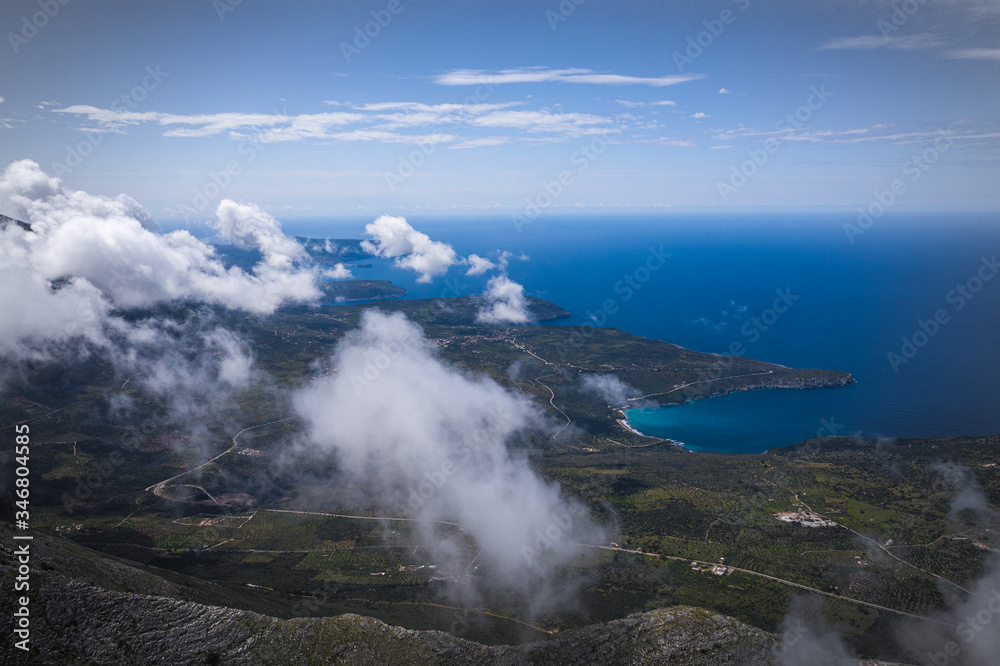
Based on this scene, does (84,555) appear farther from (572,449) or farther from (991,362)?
(991,362)

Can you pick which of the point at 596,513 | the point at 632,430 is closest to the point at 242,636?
the point at 596,513

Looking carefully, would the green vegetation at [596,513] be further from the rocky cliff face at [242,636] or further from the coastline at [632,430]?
the rocky cliff face at [242,636]

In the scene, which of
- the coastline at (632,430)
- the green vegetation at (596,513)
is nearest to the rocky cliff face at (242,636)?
the green vegetation at (596,513)

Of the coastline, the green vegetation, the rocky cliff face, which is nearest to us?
the rocky cliff face

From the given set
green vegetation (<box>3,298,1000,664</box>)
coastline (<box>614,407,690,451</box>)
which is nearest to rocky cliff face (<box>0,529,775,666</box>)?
green vegetation (<box>3,298,1000,664</box>)

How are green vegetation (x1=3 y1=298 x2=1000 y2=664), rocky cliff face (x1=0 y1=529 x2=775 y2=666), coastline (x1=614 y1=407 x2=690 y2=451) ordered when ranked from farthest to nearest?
coastline (x1=614 y1=407 x2=690 y2=451) → green vegetation (x1=3 y1=298 x2=1000 y2=664) → rocky cliff face (x1=0 y1=529 x2=775 y2=666)

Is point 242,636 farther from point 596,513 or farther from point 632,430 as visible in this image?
point 632,430

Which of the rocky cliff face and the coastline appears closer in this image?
the rocky cliff face

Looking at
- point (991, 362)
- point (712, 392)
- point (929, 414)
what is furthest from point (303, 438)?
point (991, 362)

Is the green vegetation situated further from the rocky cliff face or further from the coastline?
the rocky cliff face

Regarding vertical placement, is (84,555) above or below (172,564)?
above
